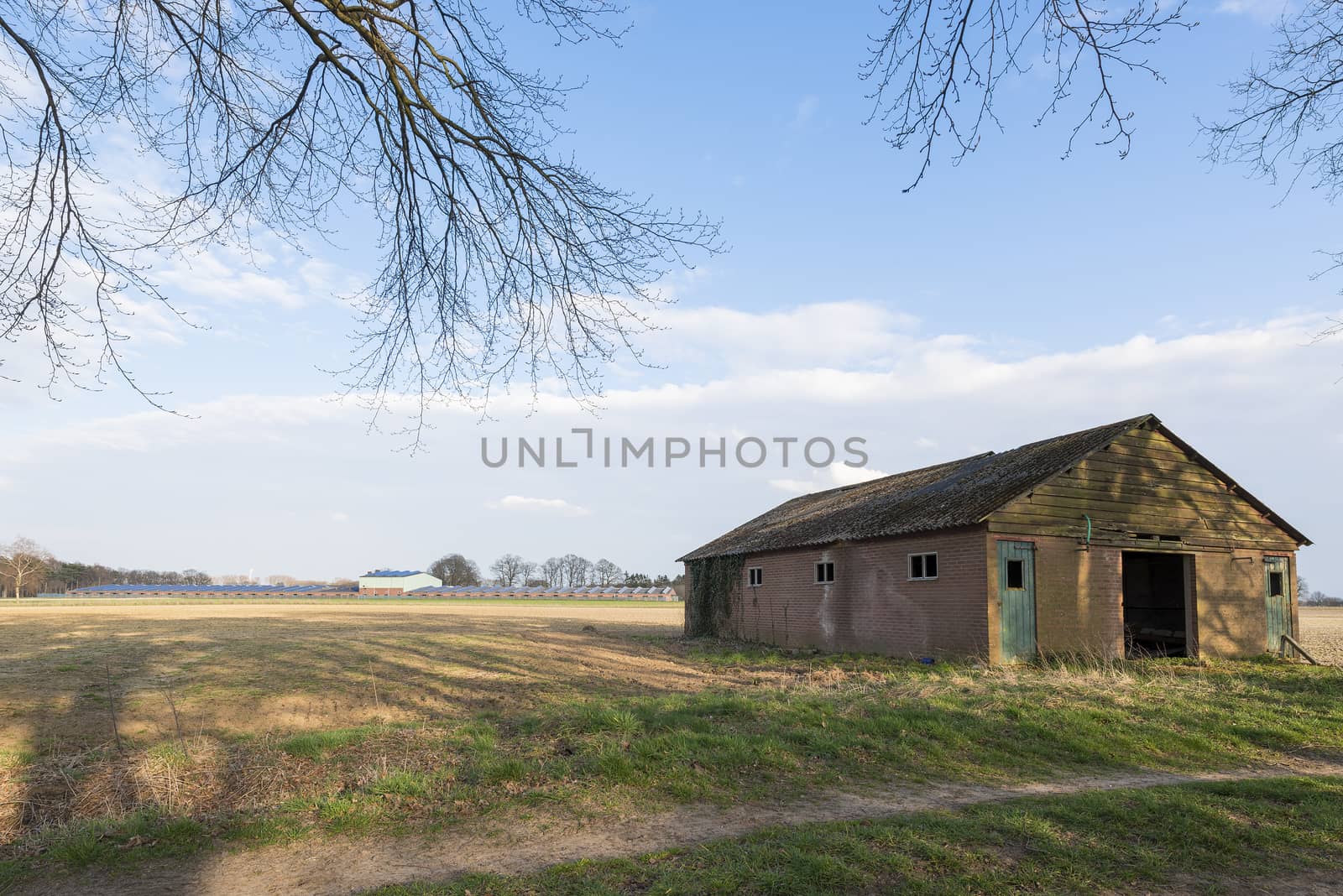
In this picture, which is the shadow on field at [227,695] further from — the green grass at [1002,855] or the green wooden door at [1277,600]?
the green wooden door at [1277,600]

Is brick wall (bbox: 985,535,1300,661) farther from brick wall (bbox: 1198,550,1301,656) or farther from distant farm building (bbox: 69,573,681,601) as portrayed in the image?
distant farm building (bbox: 69,573,681,601)

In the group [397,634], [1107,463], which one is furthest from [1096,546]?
[397,634]

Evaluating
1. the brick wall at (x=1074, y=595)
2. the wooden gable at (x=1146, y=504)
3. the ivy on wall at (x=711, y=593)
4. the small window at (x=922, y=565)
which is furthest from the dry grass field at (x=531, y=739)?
the ivy on wall at (x=711, y=593)

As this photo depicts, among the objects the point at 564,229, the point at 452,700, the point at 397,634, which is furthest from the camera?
the point at 397,634

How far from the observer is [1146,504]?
21875mm

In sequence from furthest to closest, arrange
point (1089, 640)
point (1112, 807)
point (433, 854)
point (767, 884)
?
point (1089, 640) < point (1112, 807) < point (433, 854) < point (767, 884)

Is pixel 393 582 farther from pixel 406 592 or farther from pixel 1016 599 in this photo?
pixel 1016 599

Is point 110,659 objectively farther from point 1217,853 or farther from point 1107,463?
point 1107,463

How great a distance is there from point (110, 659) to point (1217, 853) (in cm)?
2578

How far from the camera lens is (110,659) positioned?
882 inches

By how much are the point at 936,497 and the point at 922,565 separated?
316cm

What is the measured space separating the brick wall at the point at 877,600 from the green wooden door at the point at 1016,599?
0.56m

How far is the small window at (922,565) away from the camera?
2122 cm

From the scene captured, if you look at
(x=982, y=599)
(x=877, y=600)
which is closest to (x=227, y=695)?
(x=877, y=600)
